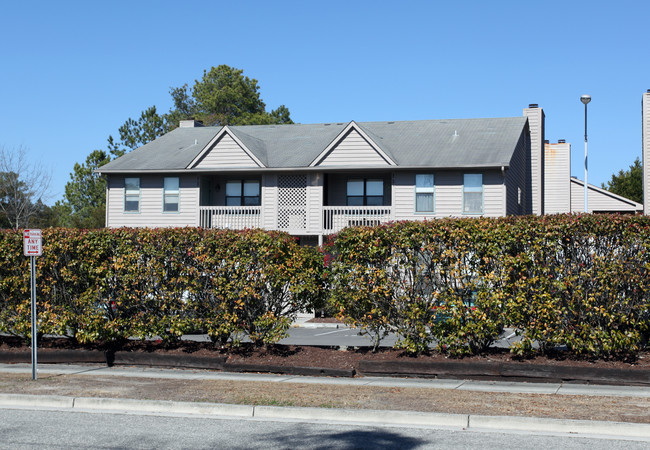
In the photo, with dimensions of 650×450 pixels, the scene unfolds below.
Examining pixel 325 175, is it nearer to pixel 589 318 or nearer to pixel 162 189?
pixel 162 189

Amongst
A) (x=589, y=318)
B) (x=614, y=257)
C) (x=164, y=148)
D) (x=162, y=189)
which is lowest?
(x=589, y=318)

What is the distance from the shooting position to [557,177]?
42469 millimetres

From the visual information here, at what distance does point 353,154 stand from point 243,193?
5.79 metres

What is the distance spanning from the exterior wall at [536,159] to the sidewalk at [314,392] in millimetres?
25520

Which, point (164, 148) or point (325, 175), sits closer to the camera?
point (325, 175)

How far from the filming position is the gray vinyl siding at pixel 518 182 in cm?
2820

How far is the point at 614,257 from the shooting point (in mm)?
11914

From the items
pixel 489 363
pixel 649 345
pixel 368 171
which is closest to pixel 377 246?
pixel 489 363

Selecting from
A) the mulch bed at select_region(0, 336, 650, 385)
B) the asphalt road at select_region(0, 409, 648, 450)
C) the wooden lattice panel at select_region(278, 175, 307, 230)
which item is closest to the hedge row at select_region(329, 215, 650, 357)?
the mulch bed at select_region(0, 336, 650, 385)

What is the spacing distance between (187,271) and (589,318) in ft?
25.8

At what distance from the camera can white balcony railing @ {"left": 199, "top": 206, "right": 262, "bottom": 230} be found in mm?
29423

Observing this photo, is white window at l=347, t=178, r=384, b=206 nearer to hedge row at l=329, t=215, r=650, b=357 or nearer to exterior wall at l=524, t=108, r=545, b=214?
exterior wall at l=524, t=108, r=545, b=214

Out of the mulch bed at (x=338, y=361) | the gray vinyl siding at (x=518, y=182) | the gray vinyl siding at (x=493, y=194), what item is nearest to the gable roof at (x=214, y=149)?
the gray vinyl siding at (x=493, y=194)

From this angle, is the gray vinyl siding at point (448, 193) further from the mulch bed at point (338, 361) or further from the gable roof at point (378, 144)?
the mulch bed at point (338, 361)
